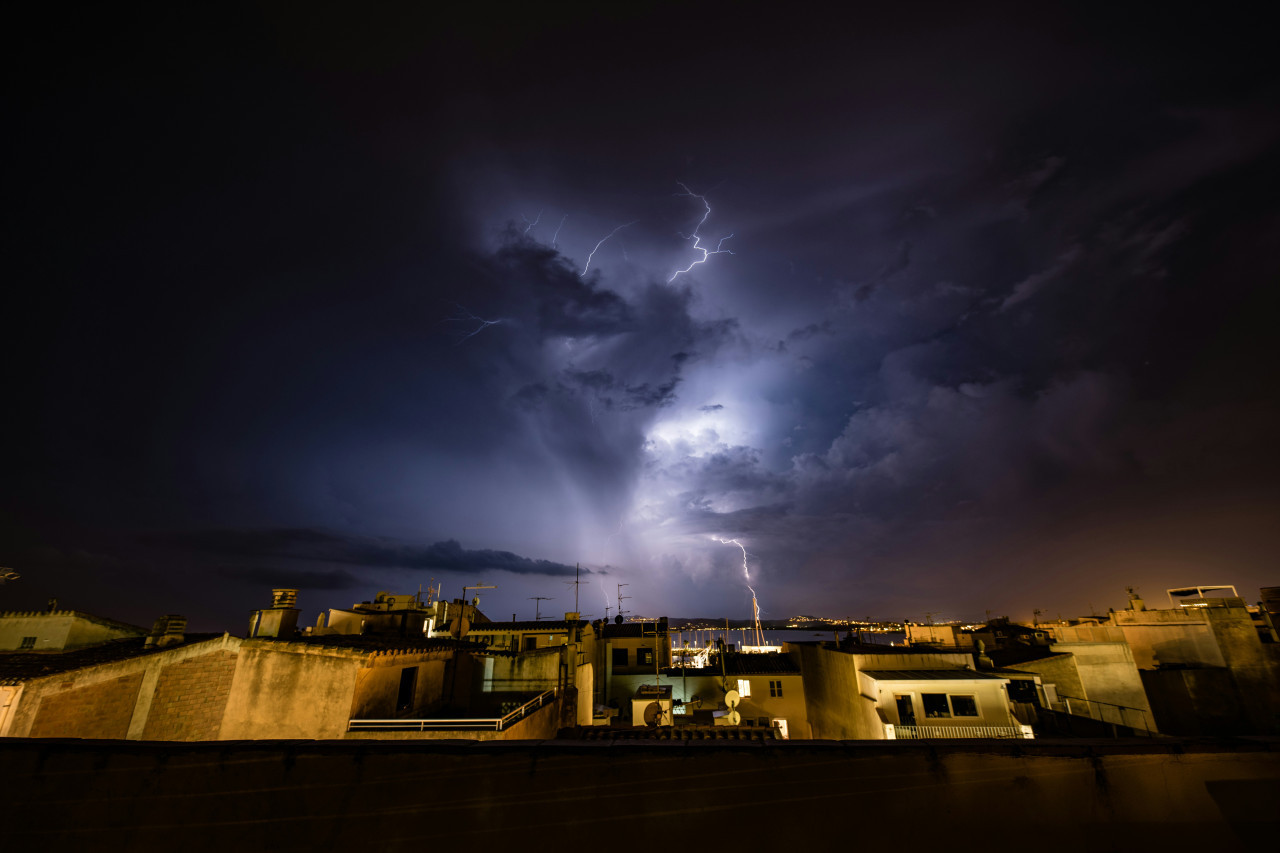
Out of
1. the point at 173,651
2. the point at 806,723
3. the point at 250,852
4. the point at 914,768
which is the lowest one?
the point at 806,723

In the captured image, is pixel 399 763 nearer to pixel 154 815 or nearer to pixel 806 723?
pixel 154 815

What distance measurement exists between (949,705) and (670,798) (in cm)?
2132

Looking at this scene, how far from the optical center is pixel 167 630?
17875 millimetres

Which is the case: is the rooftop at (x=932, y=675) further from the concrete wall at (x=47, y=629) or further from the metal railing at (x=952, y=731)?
the concrete wall at (x=47, y=629)

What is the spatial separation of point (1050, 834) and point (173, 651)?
66.7 ft

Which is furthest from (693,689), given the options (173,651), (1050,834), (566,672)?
(1050,834)

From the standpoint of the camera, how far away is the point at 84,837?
4430 millimetres

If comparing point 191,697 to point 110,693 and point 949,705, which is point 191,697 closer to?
point 110,693

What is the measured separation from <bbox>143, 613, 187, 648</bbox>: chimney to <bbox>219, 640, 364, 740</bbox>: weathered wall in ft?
16.1

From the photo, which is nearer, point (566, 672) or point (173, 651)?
point (173, 651)

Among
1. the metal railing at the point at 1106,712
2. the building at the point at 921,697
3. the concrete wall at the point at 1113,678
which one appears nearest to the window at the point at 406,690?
the building at the point at 921,697

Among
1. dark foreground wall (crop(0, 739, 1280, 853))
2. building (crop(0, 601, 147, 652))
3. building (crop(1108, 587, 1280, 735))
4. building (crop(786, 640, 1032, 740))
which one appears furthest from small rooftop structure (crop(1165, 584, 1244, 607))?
building (crop(0, 601, 147, 652))

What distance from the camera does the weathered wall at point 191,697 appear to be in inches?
559

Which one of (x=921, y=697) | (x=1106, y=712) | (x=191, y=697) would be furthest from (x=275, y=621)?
(x=1106, y=712)
